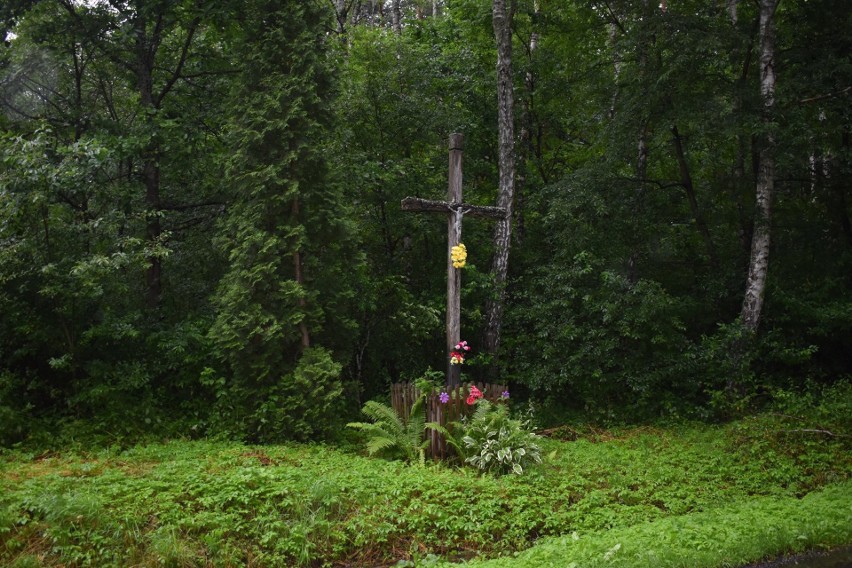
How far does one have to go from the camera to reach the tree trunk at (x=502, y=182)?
40.6 ft

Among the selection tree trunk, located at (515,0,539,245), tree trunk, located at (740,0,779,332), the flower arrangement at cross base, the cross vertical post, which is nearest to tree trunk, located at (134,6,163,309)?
the cross vertical post

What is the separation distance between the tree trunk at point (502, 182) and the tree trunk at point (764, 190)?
4245 millimetres

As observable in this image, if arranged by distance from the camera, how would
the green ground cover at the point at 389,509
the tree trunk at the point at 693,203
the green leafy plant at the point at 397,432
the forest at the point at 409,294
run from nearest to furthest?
the green ground cover at the point at 389,509, the forest at the point at 409,294, the green leafy plant at the point at 397,432, the tree trunk at the point at 693,203

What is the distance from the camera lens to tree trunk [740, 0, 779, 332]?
10.8 metres

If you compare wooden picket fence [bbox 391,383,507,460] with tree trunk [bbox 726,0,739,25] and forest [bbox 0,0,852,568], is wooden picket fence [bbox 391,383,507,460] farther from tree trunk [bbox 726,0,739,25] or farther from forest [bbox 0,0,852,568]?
tree trunk [bbox 726,0,739,25]

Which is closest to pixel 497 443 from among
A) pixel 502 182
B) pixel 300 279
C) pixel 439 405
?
pixel 439 405

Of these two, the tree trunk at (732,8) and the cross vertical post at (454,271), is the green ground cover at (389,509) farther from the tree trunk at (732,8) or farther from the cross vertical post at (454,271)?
the tree trunk at (732,8)

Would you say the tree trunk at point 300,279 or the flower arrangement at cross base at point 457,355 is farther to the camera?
the tree trunk at point 300,279

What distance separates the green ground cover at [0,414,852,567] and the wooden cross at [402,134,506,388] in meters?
2.21

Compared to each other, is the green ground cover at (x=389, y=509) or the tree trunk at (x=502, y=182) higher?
the tree trunk at (x=502, y=182)

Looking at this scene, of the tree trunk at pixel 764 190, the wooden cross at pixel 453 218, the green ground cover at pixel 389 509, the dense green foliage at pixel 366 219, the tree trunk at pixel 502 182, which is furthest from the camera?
the tree trunk at pixel 502 182

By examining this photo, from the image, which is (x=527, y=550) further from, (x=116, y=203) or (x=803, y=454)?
(x=116, y=203)

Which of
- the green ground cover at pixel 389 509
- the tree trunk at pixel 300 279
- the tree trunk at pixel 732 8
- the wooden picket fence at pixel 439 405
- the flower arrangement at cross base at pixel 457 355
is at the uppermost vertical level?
the tree trunk at pixel 732 8

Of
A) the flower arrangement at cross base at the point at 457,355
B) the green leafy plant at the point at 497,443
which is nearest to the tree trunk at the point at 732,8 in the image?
the flower arrangement at cross base at the point at 457,355
